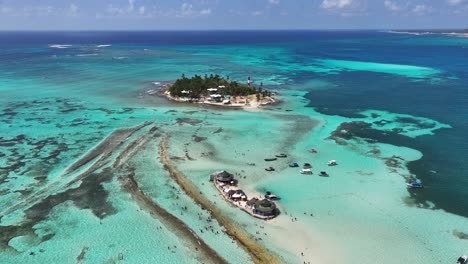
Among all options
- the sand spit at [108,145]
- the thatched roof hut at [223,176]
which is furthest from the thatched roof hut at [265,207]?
the sand spit at [108,145]

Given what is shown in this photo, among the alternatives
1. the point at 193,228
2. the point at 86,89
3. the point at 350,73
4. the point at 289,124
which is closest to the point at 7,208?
the point at 193,228

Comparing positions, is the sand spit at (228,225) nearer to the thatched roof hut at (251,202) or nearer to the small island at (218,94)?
the thatched roof hut at (251,202)

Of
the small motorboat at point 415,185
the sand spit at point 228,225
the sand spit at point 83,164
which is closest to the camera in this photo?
the sand spit at point 228,225

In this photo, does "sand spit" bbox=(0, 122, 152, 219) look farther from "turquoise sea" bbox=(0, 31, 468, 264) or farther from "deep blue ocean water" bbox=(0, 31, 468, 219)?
"deep blue ocean water" bbox=(0, 31, 468, 219)

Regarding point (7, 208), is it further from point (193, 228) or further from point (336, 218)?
point (336, 218)

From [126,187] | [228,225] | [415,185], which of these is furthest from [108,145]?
[415,185]

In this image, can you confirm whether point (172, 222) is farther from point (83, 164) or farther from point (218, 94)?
point (218, 94)

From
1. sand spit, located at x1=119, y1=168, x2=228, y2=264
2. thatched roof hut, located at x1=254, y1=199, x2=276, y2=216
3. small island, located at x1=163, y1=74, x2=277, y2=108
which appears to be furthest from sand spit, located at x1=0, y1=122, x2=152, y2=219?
small island, located at x1=163, y1=74, x2=277, y2=108
